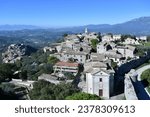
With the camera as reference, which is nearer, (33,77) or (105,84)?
(105,84)

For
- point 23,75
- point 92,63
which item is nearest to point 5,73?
point 23,75

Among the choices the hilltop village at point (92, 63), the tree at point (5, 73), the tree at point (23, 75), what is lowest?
the tree at point (23, 75)

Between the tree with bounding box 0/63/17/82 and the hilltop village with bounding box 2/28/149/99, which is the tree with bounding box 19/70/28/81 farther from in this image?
the tree with bounding box 0/63/17/82

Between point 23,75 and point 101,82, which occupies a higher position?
point 101,82

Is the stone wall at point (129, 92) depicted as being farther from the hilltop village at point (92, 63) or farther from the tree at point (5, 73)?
the tree at point (5, 73)

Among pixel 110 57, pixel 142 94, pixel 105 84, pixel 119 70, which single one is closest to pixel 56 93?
pixel 105 84

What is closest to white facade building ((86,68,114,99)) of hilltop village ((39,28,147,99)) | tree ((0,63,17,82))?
hilltop village ((39,28,147,99))

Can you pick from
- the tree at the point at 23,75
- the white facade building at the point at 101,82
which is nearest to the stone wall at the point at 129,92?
the white facade building at the point at 101,82

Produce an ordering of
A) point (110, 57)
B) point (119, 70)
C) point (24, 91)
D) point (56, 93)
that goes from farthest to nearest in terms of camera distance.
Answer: point (110, 57), point (119, 70), point (24, 91), point (56, 93)

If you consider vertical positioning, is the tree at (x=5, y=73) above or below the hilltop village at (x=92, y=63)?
below

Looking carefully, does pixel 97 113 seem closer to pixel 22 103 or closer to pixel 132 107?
pixel 132 107

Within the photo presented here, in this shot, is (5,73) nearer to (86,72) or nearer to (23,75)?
(23,75)
